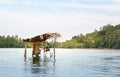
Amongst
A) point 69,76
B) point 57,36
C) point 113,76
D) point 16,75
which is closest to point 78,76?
point 69,76

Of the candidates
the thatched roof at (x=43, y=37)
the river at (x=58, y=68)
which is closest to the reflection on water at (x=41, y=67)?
the river at (x=58, y=68)

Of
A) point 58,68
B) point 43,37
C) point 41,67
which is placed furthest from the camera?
point 43,37

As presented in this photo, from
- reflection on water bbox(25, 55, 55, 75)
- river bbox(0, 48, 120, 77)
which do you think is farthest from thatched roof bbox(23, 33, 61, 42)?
river bbox(0, 48, 120, 77)

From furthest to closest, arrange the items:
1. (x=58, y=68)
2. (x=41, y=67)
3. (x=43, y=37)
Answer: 1. (x=43, y=37)
2. (x=41, y=67)
3. (x=58, y=68)

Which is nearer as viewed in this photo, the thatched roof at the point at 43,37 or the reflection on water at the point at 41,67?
the reflection on water at the point at 41,67

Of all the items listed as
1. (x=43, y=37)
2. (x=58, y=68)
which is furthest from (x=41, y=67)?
(x=43, y=37)

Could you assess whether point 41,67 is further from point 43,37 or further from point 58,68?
point 43,37

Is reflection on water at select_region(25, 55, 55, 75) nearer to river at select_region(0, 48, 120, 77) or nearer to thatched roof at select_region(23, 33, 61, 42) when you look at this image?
river at select_region(0, 48, 120, 77)

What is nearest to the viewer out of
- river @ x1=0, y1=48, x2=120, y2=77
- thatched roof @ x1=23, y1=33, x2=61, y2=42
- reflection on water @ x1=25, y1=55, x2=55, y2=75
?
river @ x1=0, y1=48, x2=120, y2=77

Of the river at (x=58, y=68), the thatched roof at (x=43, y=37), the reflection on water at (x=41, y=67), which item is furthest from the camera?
the thatched roof at (x=43, y=37)

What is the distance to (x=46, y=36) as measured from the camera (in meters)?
74.0

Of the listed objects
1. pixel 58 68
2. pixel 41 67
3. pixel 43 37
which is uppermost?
pixel 43 37

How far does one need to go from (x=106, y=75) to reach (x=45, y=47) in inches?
1410

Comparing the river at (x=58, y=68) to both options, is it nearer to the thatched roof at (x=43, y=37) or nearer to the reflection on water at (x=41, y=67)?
the reflection on water at (x=41, y=67)
